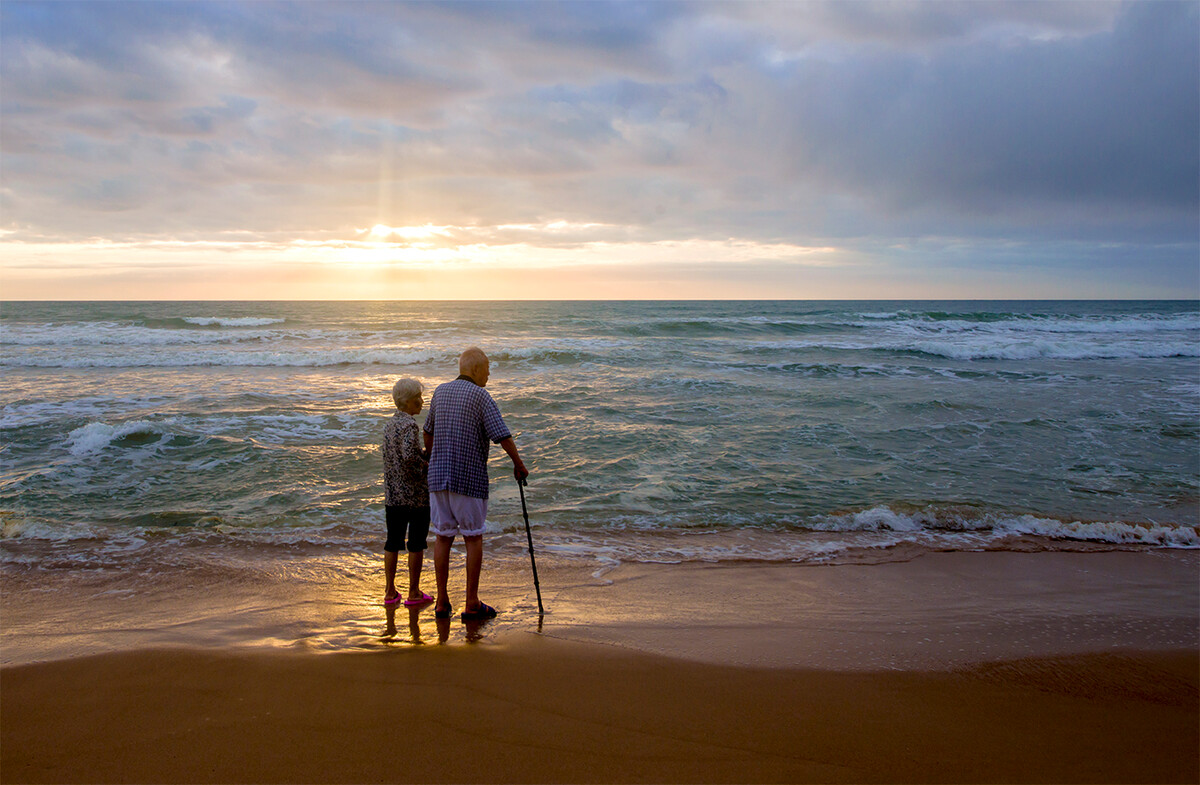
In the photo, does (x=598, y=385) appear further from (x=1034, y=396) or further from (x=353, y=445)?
(x=1034, y=396)

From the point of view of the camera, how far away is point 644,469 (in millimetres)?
9086

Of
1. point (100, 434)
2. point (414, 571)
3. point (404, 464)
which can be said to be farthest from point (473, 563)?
point (100, 434)

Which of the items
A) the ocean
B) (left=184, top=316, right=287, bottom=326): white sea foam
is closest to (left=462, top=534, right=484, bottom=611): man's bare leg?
the ocean

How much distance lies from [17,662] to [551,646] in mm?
3061

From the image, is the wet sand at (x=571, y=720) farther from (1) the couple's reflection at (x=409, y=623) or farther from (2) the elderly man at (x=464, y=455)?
(2) the elderly man at (x=464, y=455)

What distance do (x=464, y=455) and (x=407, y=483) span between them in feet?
1.95

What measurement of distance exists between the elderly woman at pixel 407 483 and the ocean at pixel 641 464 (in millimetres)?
1153

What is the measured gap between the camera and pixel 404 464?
4531 millimetres

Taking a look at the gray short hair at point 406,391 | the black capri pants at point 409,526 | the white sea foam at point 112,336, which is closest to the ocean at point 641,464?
the black capri pants at point 409,526

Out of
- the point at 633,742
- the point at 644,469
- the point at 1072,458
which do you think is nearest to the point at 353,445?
the point at 644,469

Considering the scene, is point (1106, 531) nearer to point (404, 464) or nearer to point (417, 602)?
point (417, 602)

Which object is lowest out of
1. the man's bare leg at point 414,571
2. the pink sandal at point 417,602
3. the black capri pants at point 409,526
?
the pink sandal at point 417,602

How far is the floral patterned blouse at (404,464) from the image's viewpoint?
14.8ft

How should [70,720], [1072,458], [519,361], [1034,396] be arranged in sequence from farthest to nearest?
[519,361] → [1034,396] → [1072,458] → [70,720]
